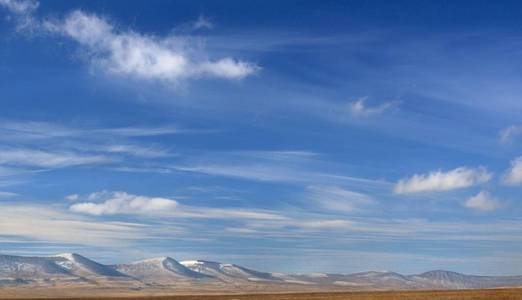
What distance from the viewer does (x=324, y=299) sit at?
141m

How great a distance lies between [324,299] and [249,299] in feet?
68.9

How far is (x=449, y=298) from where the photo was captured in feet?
421

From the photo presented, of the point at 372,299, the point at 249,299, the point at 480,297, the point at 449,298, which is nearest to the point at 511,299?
the point at 480,297

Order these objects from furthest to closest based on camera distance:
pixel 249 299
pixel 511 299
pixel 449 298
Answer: pixel 249 299 → pixel 449 298 → pixel 511 299

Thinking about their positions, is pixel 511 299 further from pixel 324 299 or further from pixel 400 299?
pixel 324 299

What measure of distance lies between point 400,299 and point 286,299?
40.4 meters

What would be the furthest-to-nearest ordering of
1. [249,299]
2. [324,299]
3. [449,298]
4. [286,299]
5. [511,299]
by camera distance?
[286,299] → [249,299] → [324,299] → [449,298] → [511,299]

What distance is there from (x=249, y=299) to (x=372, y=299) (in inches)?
1284

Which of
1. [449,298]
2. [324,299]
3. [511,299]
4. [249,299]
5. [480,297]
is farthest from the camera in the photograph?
[249,299]

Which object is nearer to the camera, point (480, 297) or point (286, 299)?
point (480, 297)

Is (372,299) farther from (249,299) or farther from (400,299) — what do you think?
(249,299)

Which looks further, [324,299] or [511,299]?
[324,299]

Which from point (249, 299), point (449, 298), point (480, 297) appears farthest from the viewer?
point (249, 299)

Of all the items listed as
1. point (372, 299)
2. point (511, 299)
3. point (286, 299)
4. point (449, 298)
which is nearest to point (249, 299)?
point (286, 299)
